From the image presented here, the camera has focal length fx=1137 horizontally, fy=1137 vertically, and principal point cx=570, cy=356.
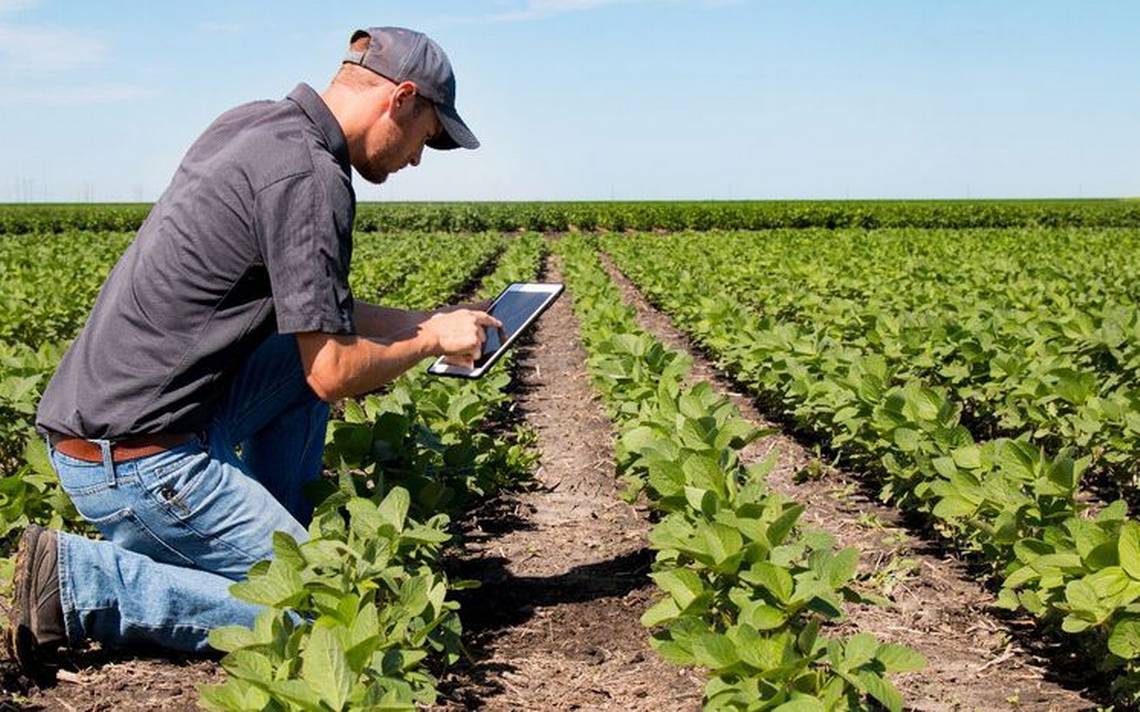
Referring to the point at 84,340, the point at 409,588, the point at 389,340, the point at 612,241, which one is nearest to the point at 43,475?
the point at 84,340

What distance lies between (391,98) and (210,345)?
2.70ft

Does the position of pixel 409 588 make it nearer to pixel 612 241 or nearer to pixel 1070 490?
pixel 1070 490

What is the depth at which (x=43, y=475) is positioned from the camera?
149 inches

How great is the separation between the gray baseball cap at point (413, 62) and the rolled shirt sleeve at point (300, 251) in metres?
0.39

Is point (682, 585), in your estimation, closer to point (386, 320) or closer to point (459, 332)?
point (459, 332)

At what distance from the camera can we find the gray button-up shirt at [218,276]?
2.86 m

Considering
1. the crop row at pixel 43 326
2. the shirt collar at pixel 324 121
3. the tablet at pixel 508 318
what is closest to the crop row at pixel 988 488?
the tablet at pixel 508 318

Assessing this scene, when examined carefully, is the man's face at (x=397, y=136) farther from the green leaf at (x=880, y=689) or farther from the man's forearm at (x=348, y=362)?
the green leaf at (x=880, y=689)

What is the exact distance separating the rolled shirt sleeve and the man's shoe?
36.7 inches

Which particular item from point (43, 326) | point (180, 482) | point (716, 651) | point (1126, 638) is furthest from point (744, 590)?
point (43, 326)

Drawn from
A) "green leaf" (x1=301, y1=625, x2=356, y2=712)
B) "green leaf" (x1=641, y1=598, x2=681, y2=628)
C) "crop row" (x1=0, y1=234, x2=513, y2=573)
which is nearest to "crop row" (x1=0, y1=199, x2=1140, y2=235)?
"crop row" (x1=0, y1=234, x2=513, y2=573)

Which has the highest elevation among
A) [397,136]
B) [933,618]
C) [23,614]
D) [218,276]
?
[397,136]

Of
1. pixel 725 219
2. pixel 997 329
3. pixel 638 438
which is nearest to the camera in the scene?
pixel 638 438

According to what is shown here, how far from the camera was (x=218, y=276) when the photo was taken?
2.98 metres
